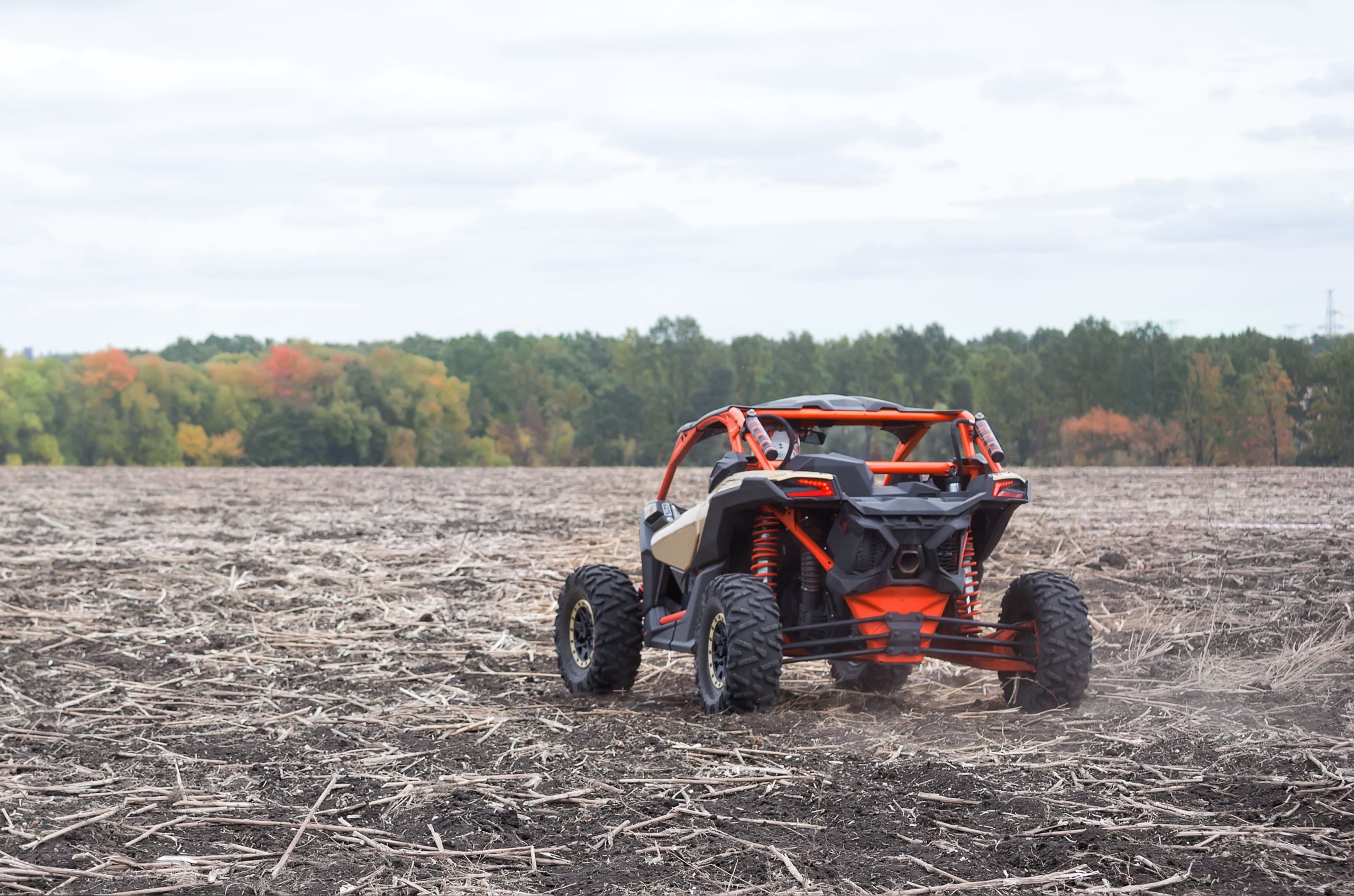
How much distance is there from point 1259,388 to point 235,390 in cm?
4573

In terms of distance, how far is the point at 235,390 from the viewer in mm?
66312

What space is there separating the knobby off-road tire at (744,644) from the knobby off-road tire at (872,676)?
1.34m

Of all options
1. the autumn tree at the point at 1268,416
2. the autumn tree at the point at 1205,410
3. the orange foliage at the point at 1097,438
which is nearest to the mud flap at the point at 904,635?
the autumn tree at the point at 1268,416

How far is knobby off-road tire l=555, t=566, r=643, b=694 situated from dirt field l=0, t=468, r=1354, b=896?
180 millimetres

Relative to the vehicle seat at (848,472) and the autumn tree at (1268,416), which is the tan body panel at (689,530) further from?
the autumn tree at (1268,416)

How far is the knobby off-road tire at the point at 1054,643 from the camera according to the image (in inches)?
292

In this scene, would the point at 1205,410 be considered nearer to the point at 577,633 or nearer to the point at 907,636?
the point at 577,633

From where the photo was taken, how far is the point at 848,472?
24.3 feet

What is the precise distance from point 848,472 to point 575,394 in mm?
70710

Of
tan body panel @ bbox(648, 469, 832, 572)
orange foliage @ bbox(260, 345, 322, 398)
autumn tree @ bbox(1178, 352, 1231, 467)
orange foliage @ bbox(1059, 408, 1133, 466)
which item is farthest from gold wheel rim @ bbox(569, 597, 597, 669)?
orange foliage @ bbox(260, 345, 322, 398)

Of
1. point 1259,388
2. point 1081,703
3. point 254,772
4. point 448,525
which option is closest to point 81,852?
point 254,772

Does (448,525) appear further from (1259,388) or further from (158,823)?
(1259,388)

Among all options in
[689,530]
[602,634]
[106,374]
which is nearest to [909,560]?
[689,530]

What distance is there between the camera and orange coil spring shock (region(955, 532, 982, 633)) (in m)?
7.70
